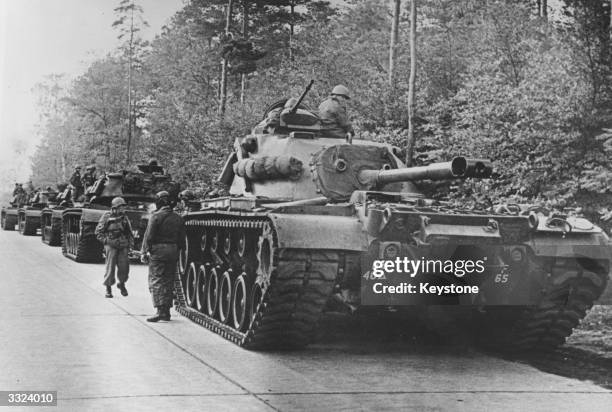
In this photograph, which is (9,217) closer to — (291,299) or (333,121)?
(333,121)

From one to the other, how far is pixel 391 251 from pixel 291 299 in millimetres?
1086

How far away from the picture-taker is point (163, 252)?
37.7 ft

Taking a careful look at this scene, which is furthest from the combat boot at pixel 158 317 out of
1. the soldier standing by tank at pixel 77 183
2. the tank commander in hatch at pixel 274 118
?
the soldier standing by tank at pixel 77 183

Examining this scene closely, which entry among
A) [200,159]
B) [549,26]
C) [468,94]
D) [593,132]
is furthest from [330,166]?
[200,159]

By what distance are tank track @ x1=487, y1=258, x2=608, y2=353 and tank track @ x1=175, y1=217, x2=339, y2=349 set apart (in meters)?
2.34

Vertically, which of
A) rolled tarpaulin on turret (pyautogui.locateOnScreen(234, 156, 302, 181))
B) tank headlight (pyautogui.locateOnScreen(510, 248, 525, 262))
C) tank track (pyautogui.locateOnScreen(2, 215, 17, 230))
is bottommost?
tank track (pyautogui.locateOnScreen(2, 215, 17, 230))

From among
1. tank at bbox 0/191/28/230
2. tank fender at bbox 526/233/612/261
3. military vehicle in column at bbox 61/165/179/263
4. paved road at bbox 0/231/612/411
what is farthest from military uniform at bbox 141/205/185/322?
tank at bbox 0/191/28/230

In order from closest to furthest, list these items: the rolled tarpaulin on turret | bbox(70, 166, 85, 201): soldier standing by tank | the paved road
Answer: the paved road → the rolled tarpaulin on turret → bbox(70, 166, 85, 201): soldier standing by tank

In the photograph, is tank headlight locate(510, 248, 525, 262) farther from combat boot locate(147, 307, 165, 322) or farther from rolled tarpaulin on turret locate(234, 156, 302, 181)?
combat boot locate(147, 307, 165, 322)

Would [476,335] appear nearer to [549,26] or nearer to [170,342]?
[170,342]

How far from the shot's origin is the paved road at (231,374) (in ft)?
22.6

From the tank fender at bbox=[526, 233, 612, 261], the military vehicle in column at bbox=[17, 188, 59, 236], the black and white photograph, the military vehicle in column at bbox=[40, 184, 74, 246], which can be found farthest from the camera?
the military vehicle in column at bbox=[17, 188, 59, 236]

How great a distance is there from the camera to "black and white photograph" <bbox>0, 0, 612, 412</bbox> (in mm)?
7633

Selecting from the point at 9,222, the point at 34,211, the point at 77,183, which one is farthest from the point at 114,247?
the point at 9,222
